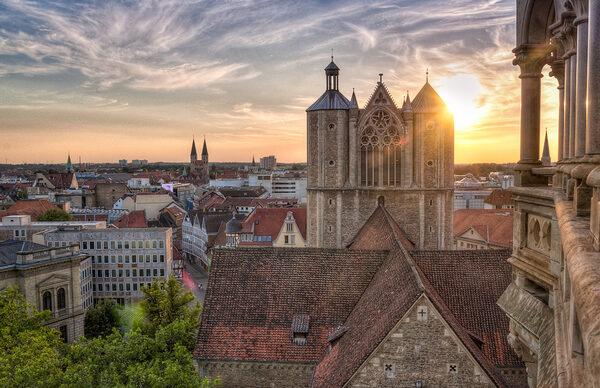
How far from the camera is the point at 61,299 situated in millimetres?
37250

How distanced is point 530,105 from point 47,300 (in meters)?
38.5

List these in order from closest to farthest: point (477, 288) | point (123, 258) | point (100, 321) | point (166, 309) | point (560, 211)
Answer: point (560, 211), point (477, 288), point (166, 309), point (100, 321), point (123, 258)

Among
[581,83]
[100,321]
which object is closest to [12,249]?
[100,321]

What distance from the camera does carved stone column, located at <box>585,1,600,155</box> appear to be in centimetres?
469

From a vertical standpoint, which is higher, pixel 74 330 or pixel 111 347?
pixel 111 347

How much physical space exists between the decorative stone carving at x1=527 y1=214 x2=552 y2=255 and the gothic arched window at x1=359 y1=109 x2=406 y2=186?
24.1m

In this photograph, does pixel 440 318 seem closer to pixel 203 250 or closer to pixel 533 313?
pixel 533 313

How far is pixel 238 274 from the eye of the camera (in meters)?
19.5

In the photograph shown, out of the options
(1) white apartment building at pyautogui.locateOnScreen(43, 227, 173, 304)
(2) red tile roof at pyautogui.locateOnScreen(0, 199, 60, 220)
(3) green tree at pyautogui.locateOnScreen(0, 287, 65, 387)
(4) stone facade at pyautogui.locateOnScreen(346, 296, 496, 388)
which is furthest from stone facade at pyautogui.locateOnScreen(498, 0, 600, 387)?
(2) red tile roof at pyautogui.locateOnScreen(0, 199, 60, 220)

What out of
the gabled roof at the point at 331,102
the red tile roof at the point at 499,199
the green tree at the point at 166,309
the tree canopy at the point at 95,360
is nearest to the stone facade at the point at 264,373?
the tree canopy at the point at 95,360

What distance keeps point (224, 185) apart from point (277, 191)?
39.6m

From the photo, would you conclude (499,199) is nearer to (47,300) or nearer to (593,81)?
(47,300)

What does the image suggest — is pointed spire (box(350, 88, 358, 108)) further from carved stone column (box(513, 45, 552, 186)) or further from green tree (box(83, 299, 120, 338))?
green tree (box(83, 299, 120, 338))

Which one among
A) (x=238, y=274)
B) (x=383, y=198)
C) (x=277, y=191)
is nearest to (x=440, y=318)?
(x=238, y=274)
